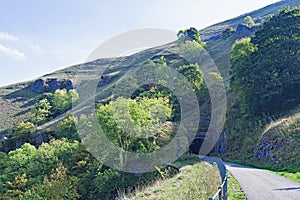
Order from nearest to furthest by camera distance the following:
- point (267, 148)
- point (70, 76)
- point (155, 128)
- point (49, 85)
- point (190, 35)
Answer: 1. point (267, 148)
2. point (155, 128)
3. point (190, 35)
4. point (49, 85)
5. point (70, 76)

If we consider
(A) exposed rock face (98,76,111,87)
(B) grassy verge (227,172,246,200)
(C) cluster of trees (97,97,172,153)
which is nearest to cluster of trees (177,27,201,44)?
(A) exposed rock face (98,76,111,87)

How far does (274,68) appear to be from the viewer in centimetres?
2984

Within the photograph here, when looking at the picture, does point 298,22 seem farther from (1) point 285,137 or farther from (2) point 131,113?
(2) point 131,113

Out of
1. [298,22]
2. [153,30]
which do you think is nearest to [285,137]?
[298,22]

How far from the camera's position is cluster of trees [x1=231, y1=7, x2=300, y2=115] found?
96.4 ft

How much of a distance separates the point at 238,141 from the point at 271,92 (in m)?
5.89

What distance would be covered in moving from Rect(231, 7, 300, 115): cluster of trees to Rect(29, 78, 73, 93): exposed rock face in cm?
9877

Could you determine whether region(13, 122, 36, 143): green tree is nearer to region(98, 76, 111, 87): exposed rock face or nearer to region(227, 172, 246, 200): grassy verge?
region(227, 172, 246, 200): grassy verge

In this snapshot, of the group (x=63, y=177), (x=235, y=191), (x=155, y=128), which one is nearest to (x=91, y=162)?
(x=63, y=177)

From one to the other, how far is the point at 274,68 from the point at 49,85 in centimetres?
11206

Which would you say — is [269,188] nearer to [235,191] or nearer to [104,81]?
[235,191]

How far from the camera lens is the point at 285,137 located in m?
20.6

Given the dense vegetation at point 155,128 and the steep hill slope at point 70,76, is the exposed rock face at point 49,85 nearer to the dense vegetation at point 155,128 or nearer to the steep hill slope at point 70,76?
the steep hill slope at point 70,76

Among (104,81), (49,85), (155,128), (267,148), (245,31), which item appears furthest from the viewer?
(49,85)
